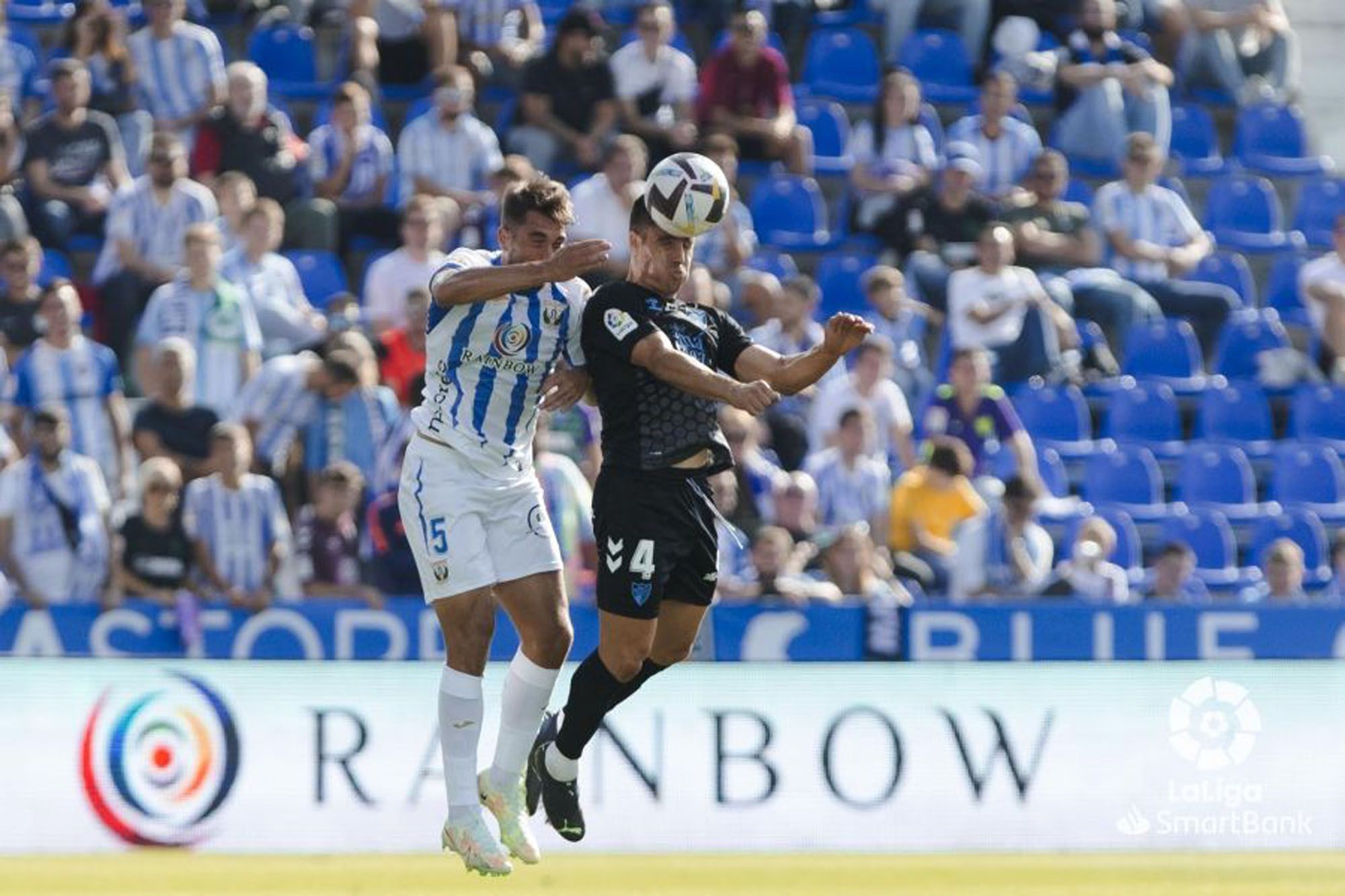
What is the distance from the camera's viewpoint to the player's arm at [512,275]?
26.3 feet

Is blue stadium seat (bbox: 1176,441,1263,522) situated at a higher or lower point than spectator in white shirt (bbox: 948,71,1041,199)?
lower

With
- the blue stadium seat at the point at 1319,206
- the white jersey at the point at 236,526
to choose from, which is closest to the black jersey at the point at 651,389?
the white jersey at the point at 236,526

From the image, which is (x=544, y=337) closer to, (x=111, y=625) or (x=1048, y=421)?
(x=111, y=625)

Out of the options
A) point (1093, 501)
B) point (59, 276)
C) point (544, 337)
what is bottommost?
point (1093, 501)

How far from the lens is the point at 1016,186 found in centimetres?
1756

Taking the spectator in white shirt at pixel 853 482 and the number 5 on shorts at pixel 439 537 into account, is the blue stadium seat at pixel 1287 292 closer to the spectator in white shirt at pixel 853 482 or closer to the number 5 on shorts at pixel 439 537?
the spectator in white shirt at pixel 853 482

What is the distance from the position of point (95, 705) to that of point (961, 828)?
4.14 metres

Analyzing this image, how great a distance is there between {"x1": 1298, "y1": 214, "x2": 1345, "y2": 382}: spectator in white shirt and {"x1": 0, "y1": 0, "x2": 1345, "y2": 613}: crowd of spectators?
0.03 m

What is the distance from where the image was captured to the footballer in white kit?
8570 millimetres

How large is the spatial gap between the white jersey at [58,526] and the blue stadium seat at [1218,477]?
7112 mm

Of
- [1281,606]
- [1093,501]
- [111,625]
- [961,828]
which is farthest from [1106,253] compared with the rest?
[111,625]

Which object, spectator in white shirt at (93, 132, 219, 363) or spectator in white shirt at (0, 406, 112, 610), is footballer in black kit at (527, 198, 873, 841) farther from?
spectator in white shirt at (93, 132, 219, 363)

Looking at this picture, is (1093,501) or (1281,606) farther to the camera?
(1093,501)

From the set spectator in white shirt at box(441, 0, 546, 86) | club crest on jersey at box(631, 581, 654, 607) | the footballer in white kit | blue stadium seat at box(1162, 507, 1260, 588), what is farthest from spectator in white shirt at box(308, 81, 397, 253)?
club crest on jersey at box(631, 581, 654, 607)
